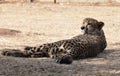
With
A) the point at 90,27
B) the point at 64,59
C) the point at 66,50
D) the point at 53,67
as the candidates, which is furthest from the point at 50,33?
the point at 53,67

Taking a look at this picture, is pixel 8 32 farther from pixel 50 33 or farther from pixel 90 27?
pixel 90 27

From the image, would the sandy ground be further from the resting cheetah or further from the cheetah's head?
the cheetah's head

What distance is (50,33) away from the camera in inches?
571

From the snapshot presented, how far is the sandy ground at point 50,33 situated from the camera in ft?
27.6

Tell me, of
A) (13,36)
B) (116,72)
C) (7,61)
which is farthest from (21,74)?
(13,36)

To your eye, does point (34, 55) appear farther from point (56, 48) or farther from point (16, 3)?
point (16, 3)

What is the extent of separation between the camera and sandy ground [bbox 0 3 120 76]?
331 inches

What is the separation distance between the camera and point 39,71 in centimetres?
820

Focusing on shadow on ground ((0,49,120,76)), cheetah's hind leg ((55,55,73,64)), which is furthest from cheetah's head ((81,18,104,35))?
cheetah's hind leg ((55,55,73,64))

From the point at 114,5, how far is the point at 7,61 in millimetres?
15421

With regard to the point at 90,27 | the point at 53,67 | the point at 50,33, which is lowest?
the point at 50,33

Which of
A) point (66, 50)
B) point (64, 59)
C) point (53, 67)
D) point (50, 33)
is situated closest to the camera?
point (53, 67)

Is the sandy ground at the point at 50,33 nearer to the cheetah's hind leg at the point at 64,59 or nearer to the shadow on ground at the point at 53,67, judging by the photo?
the shadow on ground at the point at 53,67

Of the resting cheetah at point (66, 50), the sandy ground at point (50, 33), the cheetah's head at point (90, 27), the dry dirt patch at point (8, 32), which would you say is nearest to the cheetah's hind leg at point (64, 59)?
the resting cheetah at point (66, 50)
